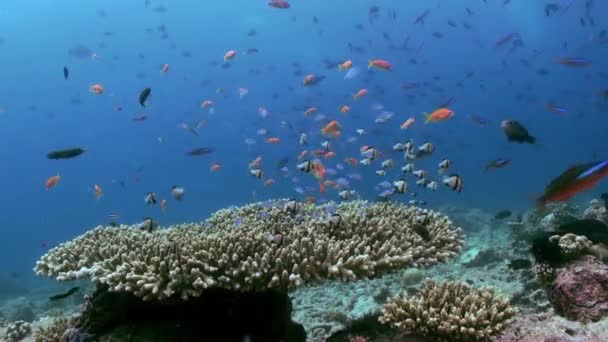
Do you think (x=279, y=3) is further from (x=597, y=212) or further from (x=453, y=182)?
(x=597, y=212)

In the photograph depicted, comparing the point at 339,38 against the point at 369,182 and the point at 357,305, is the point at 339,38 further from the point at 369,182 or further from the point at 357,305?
the point at 357,305

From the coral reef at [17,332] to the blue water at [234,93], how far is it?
3057cm

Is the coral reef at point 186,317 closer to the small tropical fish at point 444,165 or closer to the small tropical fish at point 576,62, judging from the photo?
the small tropical fish at point 444,165

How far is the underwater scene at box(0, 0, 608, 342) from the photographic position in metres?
5.12

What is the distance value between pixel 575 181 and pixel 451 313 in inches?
90.4

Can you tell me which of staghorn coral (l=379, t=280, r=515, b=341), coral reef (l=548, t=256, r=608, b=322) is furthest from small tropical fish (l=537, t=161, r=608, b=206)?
coral reef (l=548, t=256, r=608, b=322)

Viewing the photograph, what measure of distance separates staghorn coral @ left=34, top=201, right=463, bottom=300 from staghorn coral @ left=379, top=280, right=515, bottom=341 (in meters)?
0.42

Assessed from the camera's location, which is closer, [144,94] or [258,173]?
[144,94]

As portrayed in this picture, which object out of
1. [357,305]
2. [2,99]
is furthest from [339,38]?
[357,305]

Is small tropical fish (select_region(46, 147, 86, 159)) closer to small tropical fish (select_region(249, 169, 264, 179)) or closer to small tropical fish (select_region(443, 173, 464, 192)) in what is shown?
small tropical fish (select_region(249, 169, 264, 179))

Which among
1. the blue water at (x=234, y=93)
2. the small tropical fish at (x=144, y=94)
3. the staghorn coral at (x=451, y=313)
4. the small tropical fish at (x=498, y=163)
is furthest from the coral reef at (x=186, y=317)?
the blue water at (x=234, y=93)

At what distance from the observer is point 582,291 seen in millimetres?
5324

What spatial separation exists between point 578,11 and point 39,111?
423 ft

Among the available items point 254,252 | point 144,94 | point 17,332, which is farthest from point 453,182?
point 17,332
